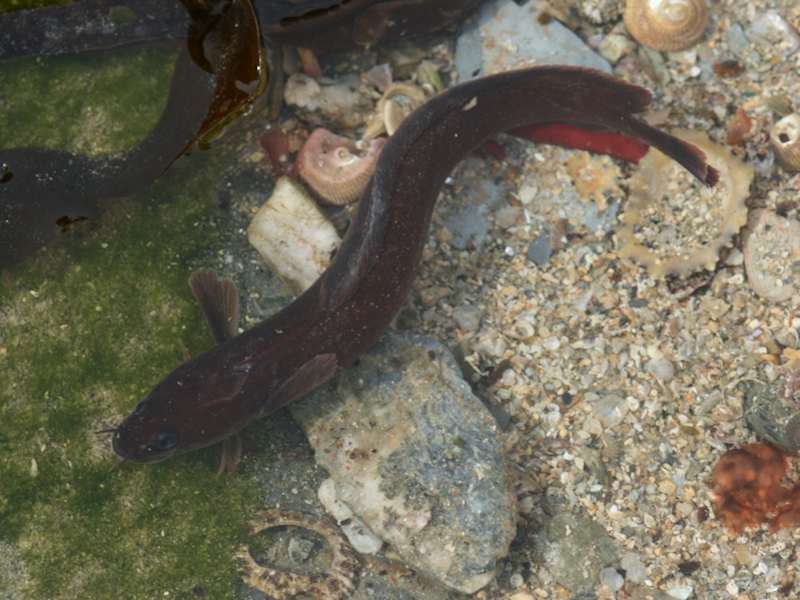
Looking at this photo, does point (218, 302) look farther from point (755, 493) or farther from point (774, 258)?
point (774, 258)

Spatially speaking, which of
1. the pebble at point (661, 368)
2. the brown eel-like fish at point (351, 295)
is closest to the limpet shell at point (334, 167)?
the brown eel-like fish at point (351, 295)

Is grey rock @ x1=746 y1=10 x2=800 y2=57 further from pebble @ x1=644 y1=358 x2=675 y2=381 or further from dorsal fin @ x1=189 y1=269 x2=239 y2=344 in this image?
dorsal fin @ x1=189 y1=269 x2=239 y2=344

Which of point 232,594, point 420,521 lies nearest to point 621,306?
point 420,521

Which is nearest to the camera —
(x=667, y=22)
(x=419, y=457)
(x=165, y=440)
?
(x=165, y=440)

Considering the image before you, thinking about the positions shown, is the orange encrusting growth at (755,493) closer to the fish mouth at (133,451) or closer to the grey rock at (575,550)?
the grey rock at (575,550)

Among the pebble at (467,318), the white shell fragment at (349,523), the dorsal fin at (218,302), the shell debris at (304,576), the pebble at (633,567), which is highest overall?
the dorsal fin at (218,302)

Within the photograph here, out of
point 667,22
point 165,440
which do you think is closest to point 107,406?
point 165,440

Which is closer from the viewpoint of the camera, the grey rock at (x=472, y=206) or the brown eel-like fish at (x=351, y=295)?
the brown eel-like fish at (x=351, y=295)
